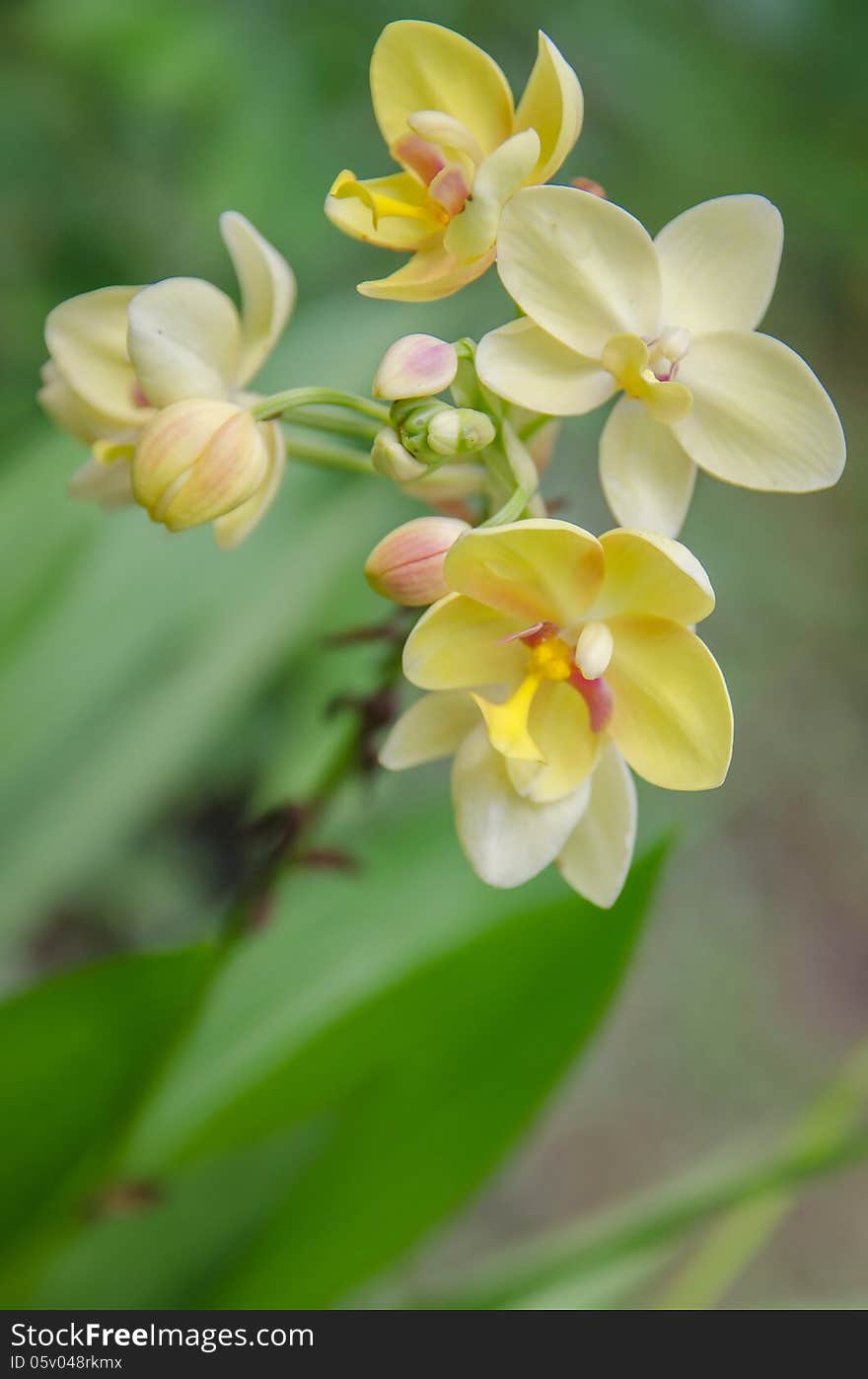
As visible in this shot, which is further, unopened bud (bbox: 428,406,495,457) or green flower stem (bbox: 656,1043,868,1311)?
green flower stem (bbox: 656,1043,868,1311)

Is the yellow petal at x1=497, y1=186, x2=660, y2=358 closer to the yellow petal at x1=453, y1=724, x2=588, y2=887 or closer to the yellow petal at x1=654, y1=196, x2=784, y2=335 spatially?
the yellow petal at x1=654, y1=196, x2=784, y2=335

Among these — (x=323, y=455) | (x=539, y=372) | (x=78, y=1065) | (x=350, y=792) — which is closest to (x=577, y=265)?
(x=539, y=372)

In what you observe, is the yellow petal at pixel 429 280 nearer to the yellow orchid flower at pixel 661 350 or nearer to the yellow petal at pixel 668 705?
the yellow orchid flower at pixel 661 350

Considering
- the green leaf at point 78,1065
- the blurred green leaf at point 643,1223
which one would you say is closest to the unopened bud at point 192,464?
the green leaf at point 78,1065

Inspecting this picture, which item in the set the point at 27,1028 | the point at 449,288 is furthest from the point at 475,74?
the point at 27,1028

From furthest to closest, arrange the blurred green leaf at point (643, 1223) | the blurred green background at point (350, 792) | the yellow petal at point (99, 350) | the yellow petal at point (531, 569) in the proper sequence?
the blurred green background at point (350, 792) < the blurred green leaf at point (643, 1223) < the yellow petal at point (99, 350) < the yellow petal at point (531, 569)

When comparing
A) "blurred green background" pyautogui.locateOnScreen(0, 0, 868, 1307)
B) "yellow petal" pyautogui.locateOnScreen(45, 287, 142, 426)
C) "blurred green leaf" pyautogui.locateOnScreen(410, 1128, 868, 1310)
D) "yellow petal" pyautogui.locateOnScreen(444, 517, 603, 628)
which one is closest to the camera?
"yellow petal" pyautogui.locateOnScreen(444, 517, 603, 628)

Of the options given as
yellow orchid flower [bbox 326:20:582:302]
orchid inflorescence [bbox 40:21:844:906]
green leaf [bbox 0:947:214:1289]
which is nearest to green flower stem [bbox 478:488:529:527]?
orchid inflorescence [bbox 40:21:844:906]
